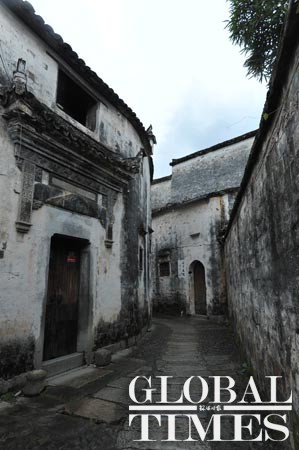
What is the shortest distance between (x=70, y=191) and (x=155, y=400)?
3864mm

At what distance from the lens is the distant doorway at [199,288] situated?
39.9 ft

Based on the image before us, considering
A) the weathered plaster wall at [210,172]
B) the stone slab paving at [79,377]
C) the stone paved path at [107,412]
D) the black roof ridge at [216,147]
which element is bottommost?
the stone slab paving at [79,377]

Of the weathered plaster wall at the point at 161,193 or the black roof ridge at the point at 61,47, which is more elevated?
the weathered plaster wall at the point at 161,193

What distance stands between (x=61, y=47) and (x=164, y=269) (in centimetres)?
1095

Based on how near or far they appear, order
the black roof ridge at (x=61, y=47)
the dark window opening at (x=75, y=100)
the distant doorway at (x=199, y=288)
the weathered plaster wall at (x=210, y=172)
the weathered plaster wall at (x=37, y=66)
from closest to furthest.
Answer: the weathered plaster wall at (x=37, y=66), the black roof ridge at (x=61, y=47), the dark window opening at (x=75, y=100), the distant doorway at (x=199, y=288), the weathered plaster wall at (x=210, y=172)

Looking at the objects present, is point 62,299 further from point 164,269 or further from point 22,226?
point 164,269

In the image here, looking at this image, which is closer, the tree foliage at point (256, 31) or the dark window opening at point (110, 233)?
the tree foliage at point (256, 31)

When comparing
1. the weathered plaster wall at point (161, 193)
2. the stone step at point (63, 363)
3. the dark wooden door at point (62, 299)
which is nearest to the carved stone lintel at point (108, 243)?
the dark wooden door at point (62, 299)

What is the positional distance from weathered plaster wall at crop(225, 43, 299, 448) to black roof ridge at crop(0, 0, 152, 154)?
468cm

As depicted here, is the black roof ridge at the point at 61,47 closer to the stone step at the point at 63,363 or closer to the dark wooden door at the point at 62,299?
the dark wooden door at the point at 62,299

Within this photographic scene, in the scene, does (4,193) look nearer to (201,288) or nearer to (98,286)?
(98,286)

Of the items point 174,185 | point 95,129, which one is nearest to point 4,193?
point 95,129

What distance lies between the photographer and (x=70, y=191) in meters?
5.16

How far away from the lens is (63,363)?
14.9 feet
